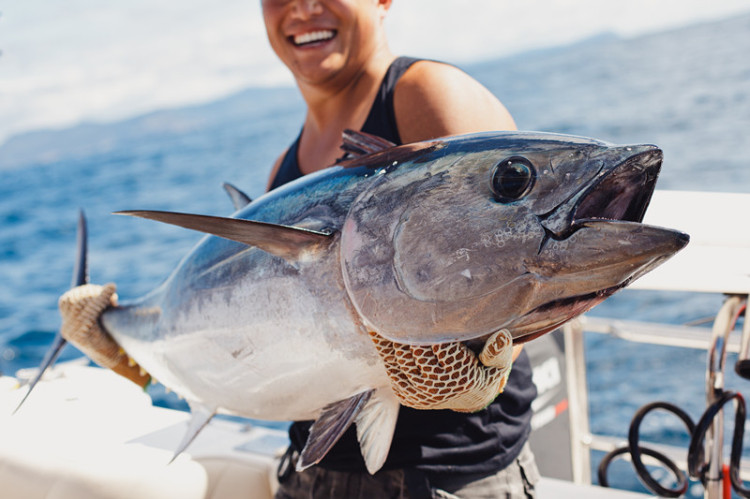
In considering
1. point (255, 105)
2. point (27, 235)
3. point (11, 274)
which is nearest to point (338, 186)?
point (11, 274)

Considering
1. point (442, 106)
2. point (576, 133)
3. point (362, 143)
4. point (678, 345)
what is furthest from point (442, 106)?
point (576, 133)

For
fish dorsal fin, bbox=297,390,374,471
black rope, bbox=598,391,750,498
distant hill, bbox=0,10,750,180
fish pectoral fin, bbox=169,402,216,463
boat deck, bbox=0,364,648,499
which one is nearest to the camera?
fish dorsal fin, bbox=297,390,374,471

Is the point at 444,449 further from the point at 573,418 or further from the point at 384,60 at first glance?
the point at 573,418

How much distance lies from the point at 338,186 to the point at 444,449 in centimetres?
71

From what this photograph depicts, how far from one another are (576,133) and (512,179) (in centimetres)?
2550

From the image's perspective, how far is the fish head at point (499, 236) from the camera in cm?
91

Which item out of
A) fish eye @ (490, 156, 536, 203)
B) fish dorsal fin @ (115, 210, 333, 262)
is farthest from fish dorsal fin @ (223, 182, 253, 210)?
fish eye @ (490, 156, 536, 203)

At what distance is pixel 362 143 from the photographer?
129 centimetres

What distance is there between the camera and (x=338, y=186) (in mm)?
1211

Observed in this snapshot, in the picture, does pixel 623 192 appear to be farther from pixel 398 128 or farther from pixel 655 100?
pixel 655 100

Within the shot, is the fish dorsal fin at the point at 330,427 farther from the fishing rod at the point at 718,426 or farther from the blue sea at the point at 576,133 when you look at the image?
the fishing rod at the point at 718,426

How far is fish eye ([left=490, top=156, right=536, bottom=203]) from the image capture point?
3.14 ft

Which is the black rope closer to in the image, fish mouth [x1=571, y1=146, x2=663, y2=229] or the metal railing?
the metal railing

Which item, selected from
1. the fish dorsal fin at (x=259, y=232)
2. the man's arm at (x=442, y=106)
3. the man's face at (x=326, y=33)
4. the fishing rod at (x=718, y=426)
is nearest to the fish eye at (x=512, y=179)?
the fish dorsal fin at (x=259, y=232)
